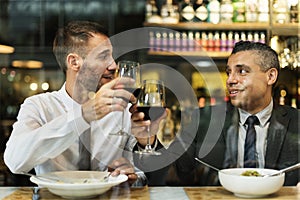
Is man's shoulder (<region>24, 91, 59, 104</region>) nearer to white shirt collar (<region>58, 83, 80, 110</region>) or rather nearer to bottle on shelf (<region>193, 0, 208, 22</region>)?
white shirt collar (<region>58, 83, 80, 110</region>)

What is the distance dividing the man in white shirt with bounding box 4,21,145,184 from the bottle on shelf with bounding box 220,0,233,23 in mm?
1174

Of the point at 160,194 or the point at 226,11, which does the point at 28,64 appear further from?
the point at 160,194

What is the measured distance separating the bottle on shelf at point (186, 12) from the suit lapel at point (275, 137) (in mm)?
1085

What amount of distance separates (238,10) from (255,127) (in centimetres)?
112

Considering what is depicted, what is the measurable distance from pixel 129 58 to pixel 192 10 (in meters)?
0.53

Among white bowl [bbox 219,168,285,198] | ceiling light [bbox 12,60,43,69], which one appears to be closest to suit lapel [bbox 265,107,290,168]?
white bowl [bbox 219,168,285,198]

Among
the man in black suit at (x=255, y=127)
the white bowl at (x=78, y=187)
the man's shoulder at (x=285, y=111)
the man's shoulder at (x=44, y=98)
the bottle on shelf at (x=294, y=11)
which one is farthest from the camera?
the bottle on shelf at (x=294, y=11)

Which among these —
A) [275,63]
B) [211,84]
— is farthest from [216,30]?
[275,63]

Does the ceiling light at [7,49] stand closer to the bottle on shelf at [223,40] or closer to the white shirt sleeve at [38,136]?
the bottle on shelf at [223,40]

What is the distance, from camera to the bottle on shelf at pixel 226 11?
114 inches

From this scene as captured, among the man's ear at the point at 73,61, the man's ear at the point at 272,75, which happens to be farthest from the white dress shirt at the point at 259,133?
the man's ear at the point at 73,61

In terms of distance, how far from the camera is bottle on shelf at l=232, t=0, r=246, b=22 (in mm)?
2885

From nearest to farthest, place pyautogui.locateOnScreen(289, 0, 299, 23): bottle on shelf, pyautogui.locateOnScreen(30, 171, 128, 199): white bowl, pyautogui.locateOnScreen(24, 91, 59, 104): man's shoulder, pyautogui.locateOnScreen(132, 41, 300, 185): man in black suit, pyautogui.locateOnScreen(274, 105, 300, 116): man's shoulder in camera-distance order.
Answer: pyautogui.locateOnScreen(30, 171, 128, 199): white bowl < pyautogui.locateOnScreen(24, 91, 59, 104): man's shoulder < pyautogui.locateOnScreen(132, 41, 300, 185): man in black suit < pyautogui.locateOnScreen(274, 105, 300, 116): man's shoulder < pyautogui.locateOnScreen(289, 0, 299, 23): bottle on shelf

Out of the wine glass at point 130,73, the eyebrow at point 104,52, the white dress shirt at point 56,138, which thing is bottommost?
the white dress shirt at point 56,138
